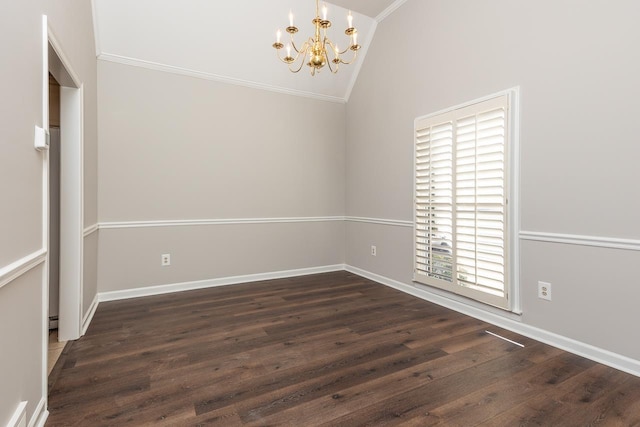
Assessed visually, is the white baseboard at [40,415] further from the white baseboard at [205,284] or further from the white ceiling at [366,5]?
the white ceiling at [366,5]

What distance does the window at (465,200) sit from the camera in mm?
2703

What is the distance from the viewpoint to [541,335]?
2.48 m

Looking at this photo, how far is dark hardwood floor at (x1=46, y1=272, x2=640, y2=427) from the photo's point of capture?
1.64 m

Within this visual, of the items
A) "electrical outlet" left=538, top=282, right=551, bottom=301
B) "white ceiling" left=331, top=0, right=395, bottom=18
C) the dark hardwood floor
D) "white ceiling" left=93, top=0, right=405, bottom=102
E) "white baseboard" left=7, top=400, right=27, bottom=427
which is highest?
"white ceiling" left=331, top=0, right=395, bottom=18

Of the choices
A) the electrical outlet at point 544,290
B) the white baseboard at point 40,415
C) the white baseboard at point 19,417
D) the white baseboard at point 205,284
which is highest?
the electrical outlet at point 544,290

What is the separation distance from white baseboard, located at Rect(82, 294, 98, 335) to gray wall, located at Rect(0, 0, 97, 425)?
1.19 m

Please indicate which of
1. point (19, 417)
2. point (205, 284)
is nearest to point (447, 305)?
point (205, 284)

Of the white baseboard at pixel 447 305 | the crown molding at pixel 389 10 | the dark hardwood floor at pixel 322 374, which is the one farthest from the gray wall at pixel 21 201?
the crown molding at pixel 389 10

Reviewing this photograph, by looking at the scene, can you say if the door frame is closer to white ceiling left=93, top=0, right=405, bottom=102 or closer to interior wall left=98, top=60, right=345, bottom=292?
interior wall left=98, top=60, right=345, bottom=292

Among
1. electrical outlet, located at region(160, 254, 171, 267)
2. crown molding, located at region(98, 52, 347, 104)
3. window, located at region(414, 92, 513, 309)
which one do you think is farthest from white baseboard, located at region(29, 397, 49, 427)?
crown molding, located at region(98, 52, 347, 104)

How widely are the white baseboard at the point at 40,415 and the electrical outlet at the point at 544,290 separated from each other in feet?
10.5

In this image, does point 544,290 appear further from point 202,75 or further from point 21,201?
point 202,75

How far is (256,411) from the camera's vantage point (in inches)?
65.8

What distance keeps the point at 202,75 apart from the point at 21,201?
2973mm
